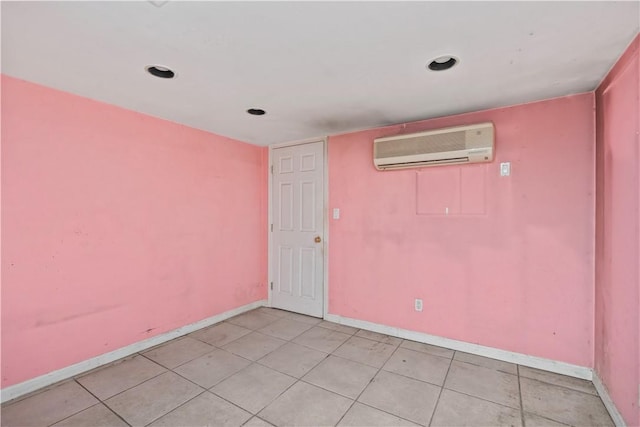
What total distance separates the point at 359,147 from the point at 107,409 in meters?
3.07

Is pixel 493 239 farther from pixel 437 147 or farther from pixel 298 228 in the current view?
pixel 298 228

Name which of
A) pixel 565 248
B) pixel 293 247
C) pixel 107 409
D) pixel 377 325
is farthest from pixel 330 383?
pixel 565 248

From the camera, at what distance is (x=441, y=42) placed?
156 centimetres

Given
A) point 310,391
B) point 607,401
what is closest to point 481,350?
point 607,401

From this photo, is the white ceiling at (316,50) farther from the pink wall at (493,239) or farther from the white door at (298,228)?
the white door at (298,228)

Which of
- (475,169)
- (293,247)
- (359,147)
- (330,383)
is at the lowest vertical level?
(330,383)

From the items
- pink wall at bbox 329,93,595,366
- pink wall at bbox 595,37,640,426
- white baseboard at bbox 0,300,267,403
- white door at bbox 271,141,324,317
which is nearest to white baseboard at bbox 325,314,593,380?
pink wall at bbox 329,93,595,366

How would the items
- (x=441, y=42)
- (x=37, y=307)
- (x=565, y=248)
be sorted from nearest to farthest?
1. (x=441, y=42)
2. (x=37, y=307)
3. (x=565, y=248)

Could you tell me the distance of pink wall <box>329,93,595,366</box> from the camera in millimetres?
2244

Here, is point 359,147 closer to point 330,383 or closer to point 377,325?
point 377,325

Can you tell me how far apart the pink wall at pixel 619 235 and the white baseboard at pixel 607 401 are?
4 centimetres

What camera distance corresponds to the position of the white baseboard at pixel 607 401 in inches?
67.2

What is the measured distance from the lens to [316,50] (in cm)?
164

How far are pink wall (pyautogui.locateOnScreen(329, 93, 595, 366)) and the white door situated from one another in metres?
0.42
